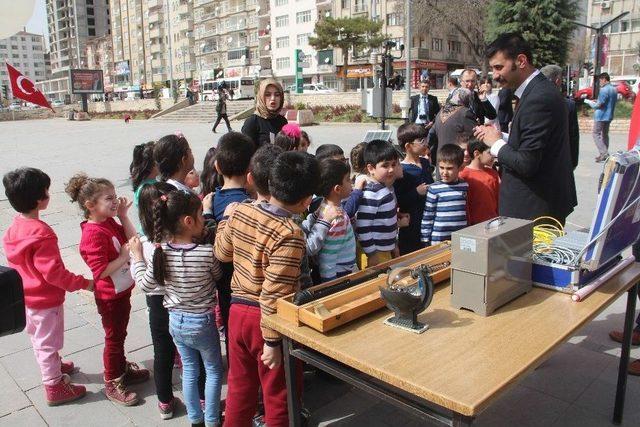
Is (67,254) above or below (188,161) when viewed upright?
below

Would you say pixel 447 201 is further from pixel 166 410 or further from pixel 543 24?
pixel 543 24

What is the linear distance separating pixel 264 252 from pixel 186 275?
54 centimetres

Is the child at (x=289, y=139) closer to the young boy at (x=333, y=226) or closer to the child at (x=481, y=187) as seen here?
the young boy at (x=333, y=226)

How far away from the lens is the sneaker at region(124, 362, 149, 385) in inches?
122

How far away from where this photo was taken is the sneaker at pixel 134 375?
310 centimetres

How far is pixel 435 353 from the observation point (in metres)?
1.62

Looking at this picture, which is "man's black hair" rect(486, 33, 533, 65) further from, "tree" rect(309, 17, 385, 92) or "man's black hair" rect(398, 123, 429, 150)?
"tree" rect(309, 17, 385, 92)

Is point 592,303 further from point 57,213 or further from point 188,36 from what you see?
point 188,36

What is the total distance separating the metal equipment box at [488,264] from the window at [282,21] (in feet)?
200

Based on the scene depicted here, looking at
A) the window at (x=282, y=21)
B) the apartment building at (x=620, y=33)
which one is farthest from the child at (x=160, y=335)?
the window at (x=282, y=21)

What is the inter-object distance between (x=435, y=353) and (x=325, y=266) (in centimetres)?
117

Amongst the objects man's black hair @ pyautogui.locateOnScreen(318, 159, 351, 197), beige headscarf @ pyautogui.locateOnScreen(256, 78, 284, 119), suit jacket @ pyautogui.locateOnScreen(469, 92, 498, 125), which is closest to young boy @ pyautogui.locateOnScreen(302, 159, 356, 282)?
man's black hair @ pyautogui.locateOnScreen(318, 159, 351, 197)

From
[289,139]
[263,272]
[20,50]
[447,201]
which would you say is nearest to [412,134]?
[447,201]

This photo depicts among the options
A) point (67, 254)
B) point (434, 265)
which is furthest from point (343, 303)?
point (67, 254)
